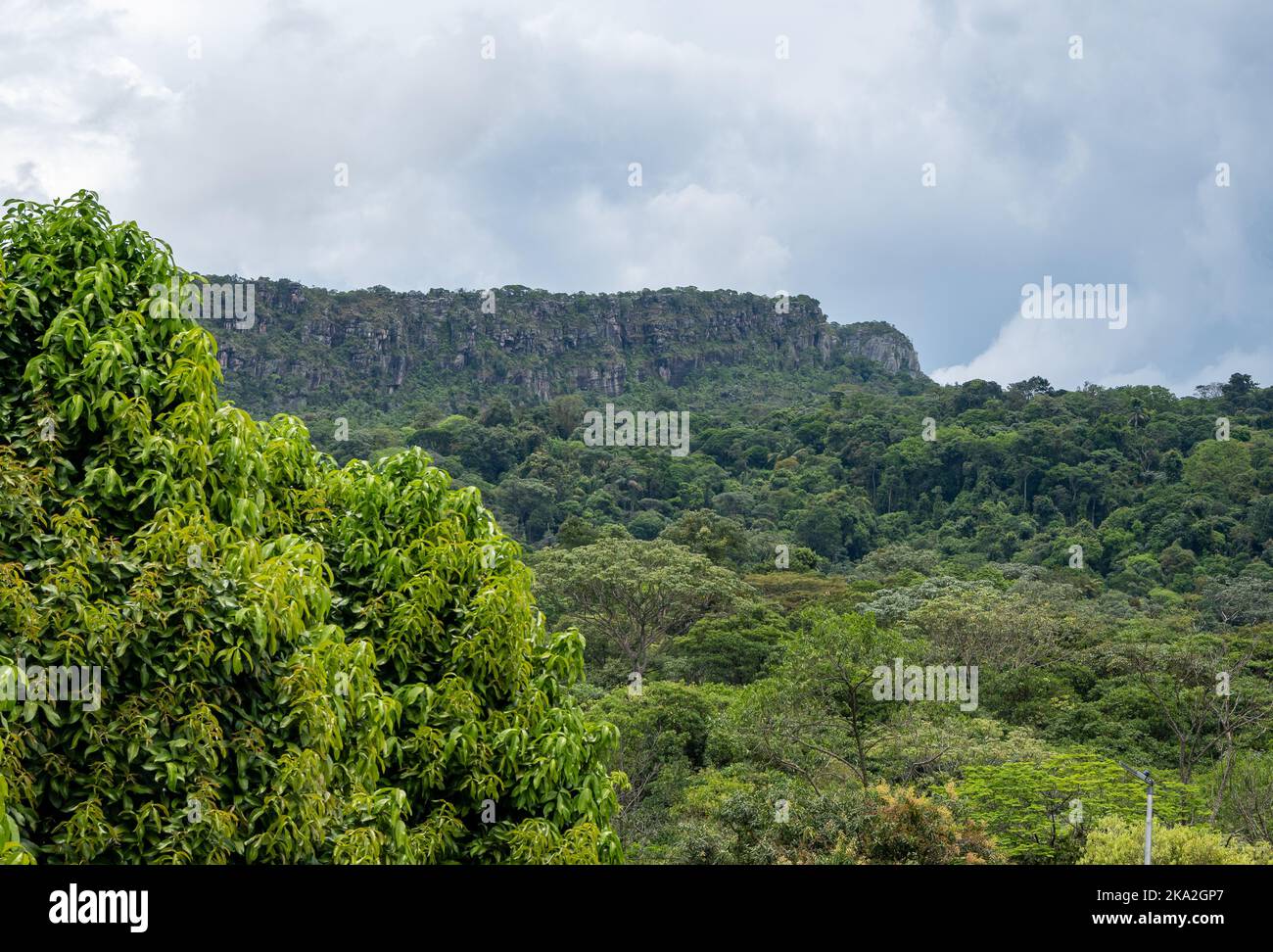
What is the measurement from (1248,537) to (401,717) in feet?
161

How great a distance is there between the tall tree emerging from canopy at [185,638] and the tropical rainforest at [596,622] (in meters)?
0.02

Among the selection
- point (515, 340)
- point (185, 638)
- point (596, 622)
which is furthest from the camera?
point (515, 340)

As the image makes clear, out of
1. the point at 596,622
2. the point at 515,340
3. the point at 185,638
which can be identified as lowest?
the point at 596,622

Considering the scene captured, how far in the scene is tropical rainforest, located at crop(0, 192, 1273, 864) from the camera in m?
4.12

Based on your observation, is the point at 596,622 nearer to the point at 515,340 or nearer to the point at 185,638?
the point at 185,638

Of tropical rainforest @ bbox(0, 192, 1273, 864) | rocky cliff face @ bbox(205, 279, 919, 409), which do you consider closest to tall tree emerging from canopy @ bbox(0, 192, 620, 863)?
tropical rainforest @ bbox(0, 192, 1273, 864)

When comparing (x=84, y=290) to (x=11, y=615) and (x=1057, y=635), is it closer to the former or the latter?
(x=11, y=615)

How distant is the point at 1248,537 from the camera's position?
4791cm

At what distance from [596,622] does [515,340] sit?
75.8 meters

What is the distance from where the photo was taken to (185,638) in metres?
4.11

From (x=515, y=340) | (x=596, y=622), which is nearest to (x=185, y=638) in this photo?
(x=596, y=622)

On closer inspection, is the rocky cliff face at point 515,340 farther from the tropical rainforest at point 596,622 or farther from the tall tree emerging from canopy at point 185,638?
the tall tree emerging from canopy at point 185,638

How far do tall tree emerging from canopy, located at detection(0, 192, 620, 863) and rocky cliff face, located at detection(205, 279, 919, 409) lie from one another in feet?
275

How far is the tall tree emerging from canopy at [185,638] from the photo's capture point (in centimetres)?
401
